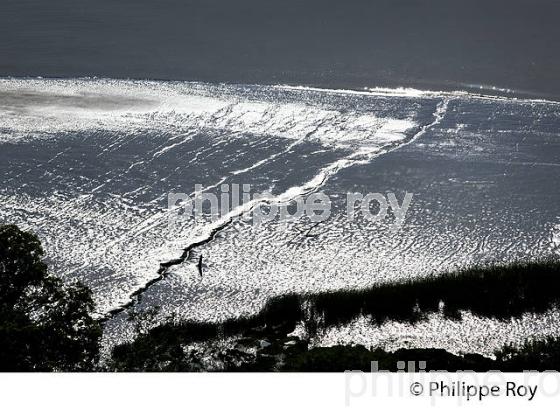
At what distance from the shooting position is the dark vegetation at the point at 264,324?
9516 mm

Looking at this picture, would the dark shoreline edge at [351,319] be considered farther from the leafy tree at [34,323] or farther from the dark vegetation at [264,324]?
the leafy tree at [34,323]

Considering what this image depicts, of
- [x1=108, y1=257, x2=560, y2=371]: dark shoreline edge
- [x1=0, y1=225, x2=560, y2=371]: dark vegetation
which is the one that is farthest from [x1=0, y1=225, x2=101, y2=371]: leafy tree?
[x1=108, y1=257, x2=560, y2=371]: dark shoreline edge

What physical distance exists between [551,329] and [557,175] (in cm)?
722

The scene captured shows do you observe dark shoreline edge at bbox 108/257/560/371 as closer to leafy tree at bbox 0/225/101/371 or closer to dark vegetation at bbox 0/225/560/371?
dark vegetation at bbox 0/225/560/371

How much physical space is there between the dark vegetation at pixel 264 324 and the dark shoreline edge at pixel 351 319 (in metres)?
0.02

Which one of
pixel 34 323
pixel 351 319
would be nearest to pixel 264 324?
pixel 351 319

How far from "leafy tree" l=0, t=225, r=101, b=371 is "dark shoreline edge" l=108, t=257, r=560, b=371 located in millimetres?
584

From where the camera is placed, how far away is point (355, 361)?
9.62m

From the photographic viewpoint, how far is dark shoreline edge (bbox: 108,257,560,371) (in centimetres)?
1041

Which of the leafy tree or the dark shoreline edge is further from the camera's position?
the dark shoreline edge

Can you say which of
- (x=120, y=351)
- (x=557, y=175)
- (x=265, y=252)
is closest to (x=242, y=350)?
(x=120, y=351)

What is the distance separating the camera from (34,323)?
31.8ft

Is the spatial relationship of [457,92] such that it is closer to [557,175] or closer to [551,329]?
[557,175]

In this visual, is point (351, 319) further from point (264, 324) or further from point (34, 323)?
point (34, 323)
